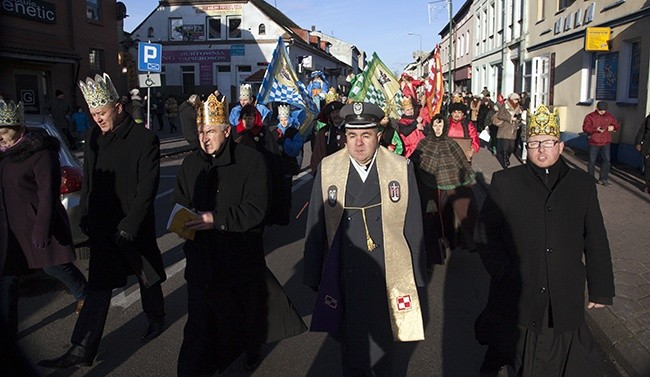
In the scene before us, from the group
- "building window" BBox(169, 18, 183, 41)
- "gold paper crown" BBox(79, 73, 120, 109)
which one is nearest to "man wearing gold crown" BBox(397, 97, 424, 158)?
"gold paper crown" BBox(79, 73, 120, 109)

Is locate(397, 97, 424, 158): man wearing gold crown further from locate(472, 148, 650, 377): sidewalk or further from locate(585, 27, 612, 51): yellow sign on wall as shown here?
locate(585, 27, 612, 51): yellow sign on wall

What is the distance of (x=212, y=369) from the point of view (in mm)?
3656

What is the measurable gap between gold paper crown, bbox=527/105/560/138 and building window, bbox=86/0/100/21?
78.7ft

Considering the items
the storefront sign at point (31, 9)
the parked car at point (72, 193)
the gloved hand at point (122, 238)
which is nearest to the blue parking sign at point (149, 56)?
the storefront sign at point (31, 9)

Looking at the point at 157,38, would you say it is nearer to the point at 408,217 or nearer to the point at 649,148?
the point at 649,148

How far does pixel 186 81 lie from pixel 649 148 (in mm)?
40729

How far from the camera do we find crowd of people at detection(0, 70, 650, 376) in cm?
309

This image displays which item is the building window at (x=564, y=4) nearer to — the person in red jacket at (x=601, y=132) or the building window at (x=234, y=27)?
the person in red jacket at (x=601, y=132)

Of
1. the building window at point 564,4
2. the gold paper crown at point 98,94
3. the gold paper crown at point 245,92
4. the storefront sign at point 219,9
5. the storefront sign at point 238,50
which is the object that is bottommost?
the gold paper crown at point 98,94

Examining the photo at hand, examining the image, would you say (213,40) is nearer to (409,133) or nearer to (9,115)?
(409,133)

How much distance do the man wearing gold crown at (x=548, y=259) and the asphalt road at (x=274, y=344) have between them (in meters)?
1.05

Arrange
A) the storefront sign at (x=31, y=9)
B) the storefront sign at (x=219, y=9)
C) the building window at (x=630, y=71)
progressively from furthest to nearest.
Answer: the storefront sign at (x=219, y=9)
the storefront sign at (x=31, y=9)
the building window at (x=630, y=71)

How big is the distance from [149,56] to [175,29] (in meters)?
34.8

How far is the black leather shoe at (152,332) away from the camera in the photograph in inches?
181
